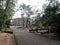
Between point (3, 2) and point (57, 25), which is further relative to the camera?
point (3, 2)

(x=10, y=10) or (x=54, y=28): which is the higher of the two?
(x=10, y=10)

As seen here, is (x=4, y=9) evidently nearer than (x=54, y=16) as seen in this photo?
No

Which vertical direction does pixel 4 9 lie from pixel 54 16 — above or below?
above

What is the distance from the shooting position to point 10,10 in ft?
141

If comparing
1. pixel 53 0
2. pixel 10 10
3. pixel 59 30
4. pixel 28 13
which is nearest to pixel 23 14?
pixel 28 13

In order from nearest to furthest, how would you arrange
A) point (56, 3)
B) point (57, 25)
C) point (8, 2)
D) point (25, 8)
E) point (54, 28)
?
point (57, 25), point (54, 28), point (56, 3), point (8, 2), point (25, 8)

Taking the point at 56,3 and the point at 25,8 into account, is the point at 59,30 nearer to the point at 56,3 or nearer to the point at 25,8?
the point at 56,3

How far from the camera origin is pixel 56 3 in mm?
25234

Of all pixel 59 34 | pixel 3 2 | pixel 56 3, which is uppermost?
pixel 3 2

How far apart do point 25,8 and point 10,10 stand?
28.8m

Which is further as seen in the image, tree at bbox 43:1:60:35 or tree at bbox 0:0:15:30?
tree at bbox 0:0:15:30

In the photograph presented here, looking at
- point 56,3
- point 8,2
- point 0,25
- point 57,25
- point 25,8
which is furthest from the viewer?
point 25,8

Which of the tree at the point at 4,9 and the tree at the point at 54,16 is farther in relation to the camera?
the tree at the point at 4,9

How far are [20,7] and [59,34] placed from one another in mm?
50395
